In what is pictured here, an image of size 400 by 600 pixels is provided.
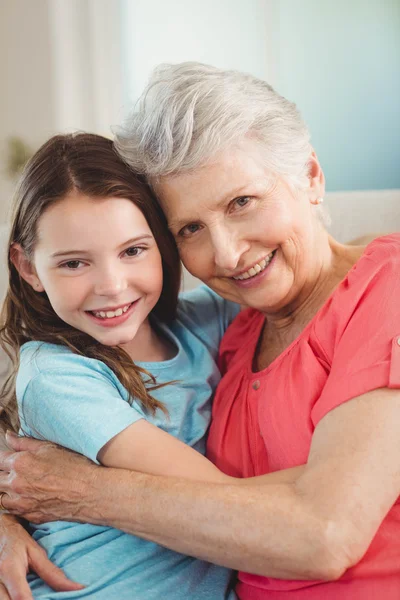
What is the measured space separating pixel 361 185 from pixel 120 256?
5.97 feet

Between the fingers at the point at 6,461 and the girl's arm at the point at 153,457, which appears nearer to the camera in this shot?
the girl's arm at the point at 153,457

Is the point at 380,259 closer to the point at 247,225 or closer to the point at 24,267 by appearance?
the point at 247,225

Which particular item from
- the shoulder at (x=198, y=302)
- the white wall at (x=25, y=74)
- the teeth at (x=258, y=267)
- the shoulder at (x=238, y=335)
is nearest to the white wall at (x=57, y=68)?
the white wall at (x=25, y=74)

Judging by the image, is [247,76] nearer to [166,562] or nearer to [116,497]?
[116,497]

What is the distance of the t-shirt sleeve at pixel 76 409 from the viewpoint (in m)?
1.31

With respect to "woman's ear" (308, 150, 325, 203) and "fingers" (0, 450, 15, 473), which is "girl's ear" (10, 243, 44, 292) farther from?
"woman's ear" (308, 150, 325, 203)

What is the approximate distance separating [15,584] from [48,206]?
2.37 feet

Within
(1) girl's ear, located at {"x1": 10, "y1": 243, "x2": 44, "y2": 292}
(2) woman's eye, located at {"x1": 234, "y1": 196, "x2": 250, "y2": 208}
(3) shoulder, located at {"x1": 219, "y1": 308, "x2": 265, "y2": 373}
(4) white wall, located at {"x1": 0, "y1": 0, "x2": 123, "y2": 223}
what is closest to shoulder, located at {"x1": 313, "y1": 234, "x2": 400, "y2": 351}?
(2) woman's eye, located at {"x1": 234, "y1": 196, "x2": 250, "y2": 208}

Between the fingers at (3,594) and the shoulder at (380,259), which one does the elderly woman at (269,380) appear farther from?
the fingers at (3,594)

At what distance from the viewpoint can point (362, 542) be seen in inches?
42.1

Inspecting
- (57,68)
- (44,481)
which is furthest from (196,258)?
(57,68)

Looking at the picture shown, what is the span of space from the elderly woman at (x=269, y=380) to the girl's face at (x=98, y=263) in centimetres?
11

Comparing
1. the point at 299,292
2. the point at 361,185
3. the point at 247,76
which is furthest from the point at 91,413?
the point at 361,185

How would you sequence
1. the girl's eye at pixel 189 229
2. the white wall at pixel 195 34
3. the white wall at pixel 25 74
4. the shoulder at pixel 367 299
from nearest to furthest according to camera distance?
the shoulder at pixel 367 299
the girl's eye at pixel 189 229
the white wall at pixel 195 34
the white wall at pixel 25 74
